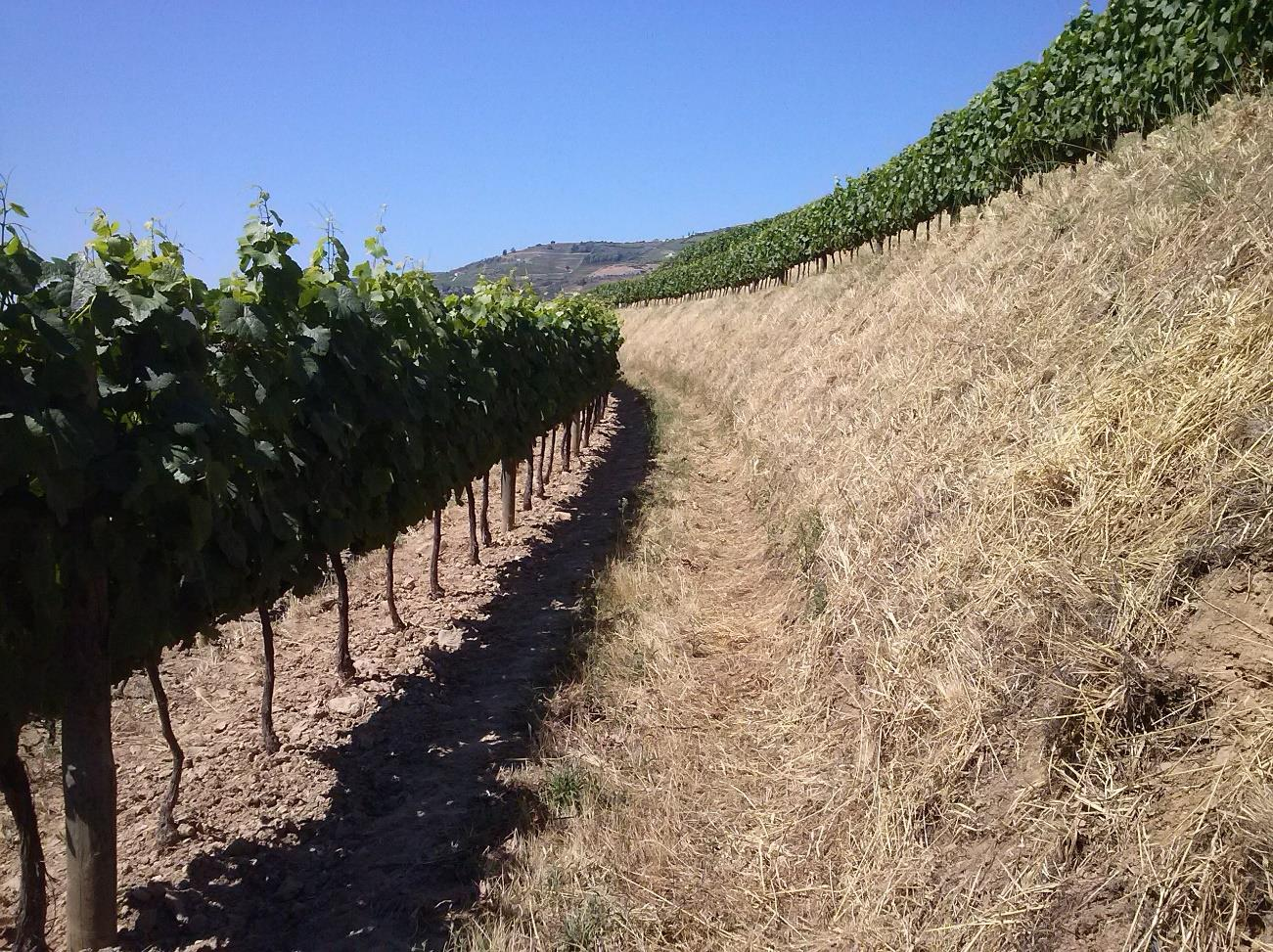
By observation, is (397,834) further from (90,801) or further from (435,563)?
(435,563)

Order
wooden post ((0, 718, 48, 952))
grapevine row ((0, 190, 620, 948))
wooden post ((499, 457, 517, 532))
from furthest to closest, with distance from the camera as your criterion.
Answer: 1. wooden post ((499, 457, 517, 532))
2. wooden post ((0, 718, 48, 952))
3. grapevine row ((0, 190, 620, 948))

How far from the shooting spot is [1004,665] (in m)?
3.45

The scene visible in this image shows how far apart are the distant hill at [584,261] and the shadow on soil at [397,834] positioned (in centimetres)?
10611

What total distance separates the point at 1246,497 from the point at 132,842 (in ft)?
17.3

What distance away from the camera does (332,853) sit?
4234 millimetres

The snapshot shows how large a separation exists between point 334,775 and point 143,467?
264 cm

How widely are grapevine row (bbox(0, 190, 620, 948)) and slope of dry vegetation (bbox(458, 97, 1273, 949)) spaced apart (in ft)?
5.80

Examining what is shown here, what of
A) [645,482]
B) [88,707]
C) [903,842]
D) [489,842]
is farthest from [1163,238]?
[645,482]

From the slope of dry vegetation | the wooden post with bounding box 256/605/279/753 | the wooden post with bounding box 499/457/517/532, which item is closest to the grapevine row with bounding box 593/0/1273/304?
the slope of dry vegetation

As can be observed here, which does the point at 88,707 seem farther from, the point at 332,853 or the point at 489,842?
the point at 489,842

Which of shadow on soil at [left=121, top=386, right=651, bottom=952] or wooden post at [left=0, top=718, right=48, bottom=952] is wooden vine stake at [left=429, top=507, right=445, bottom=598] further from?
wooden post at [left=0, top=718, right=48, bottom=952]

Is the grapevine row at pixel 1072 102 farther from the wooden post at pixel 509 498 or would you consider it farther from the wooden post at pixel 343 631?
the wooden post at pixel 343 631

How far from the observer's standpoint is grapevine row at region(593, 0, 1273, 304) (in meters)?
7.01

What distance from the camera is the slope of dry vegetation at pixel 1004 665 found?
8.80 ft
